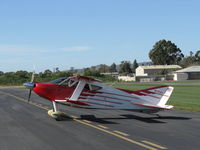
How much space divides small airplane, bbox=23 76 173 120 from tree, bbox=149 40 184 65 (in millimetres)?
137282

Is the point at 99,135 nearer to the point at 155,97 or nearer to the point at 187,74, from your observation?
the point at 155,97

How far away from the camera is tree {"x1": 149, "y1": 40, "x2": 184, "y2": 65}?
490 feet

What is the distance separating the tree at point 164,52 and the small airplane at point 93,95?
137282 millimetres

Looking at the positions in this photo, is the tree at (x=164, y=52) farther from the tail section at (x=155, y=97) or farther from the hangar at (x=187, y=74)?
the tail section at (x=155, y=97)

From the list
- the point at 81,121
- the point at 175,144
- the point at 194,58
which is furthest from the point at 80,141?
the point at 194,58

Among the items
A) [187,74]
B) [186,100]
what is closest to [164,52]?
[187,74]

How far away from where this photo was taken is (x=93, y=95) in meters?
15.0

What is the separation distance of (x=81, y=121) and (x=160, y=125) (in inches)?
161

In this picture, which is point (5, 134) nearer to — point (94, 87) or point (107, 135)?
point (107, 135)

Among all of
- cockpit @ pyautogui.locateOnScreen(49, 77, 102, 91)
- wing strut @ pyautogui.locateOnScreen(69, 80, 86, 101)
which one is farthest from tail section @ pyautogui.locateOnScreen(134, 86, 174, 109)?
wing strut @ pyautogui.locateOnScreen(69, 80, 86, 101)

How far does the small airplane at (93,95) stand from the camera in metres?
14.7

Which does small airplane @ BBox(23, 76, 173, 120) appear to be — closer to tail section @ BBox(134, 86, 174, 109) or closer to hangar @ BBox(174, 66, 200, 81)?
tail section @ BBox(134, 86, 174, 109)

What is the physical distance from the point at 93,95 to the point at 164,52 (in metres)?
140

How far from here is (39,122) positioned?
1372cm
